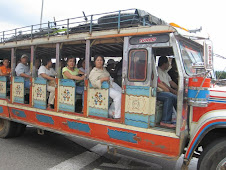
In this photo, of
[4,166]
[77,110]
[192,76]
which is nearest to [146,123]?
[192,76]

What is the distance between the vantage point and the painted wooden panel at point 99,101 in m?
3.80

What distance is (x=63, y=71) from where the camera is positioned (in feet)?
14.8

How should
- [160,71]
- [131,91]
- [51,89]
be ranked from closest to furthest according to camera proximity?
[131,91], [160,71], [51,89]

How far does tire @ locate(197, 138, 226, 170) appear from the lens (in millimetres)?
2846

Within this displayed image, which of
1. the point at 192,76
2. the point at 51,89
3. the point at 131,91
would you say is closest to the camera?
the point at 192,76

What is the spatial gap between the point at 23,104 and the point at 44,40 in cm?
164

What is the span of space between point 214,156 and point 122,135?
4.53ft

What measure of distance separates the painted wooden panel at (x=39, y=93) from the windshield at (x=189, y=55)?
9.81 ft

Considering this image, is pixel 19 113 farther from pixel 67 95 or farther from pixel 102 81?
pixel 102 81

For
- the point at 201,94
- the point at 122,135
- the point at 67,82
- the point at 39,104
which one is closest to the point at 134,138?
the point at 122,135

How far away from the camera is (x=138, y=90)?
3410 mm

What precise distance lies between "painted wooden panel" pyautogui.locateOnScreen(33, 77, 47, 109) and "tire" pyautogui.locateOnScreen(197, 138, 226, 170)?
3338 millimetres

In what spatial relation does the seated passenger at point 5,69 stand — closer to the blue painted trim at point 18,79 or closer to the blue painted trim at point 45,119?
the blue painted trim at point 18,79

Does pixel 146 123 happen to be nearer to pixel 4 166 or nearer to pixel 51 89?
pixel 51 89
